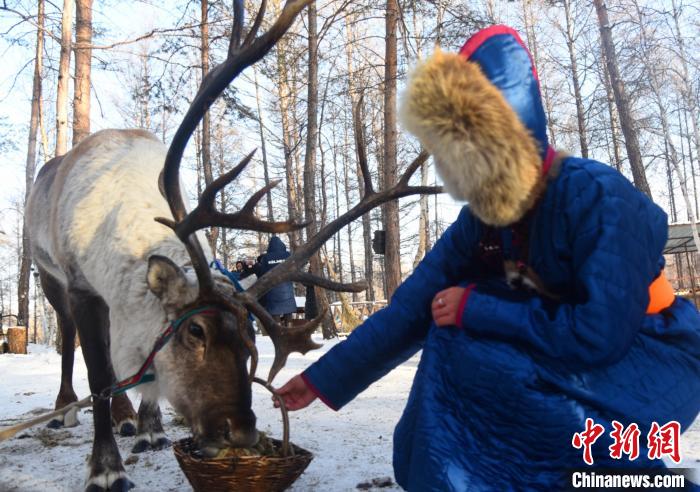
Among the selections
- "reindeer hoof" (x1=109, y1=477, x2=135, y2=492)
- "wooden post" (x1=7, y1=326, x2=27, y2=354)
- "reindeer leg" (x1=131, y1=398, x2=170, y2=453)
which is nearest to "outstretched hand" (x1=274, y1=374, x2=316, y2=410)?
"reindeer hoof" (x1=109, y1=477, x2=135, y2=492)

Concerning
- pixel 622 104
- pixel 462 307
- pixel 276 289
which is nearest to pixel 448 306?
pixel 462 307

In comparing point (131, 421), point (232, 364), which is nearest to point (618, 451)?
point (232, 364)

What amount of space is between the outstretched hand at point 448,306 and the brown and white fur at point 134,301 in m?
1.05

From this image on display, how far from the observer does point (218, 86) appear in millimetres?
2688

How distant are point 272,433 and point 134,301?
1450 mm

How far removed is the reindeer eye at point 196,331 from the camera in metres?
2.68

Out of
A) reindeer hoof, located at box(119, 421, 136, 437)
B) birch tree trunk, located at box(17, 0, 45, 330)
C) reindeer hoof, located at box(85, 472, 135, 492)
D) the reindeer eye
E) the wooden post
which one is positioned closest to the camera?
the reindeer eye

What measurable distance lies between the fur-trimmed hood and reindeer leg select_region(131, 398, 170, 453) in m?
2.80

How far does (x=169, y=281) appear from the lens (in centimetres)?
280

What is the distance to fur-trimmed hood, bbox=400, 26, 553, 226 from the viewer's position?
5.29 ft

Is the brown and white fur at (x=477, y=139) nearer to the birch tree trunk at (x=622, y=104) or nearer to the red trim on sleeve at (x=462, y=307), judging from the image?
the red trim on sleeve at (x=462, y=307)

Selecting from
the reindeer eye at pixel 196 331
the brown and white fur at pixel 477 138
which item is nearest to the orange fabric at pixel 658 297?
the brown and white fur at pixel 477 138

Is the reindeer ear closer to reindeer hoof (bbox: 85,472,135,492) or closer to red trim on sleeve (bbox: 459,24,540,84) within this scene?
reindeer hoof (bbox: 85,472,135,492)

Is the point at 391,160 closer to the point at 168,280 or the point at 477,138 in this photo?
the point at 168,280
